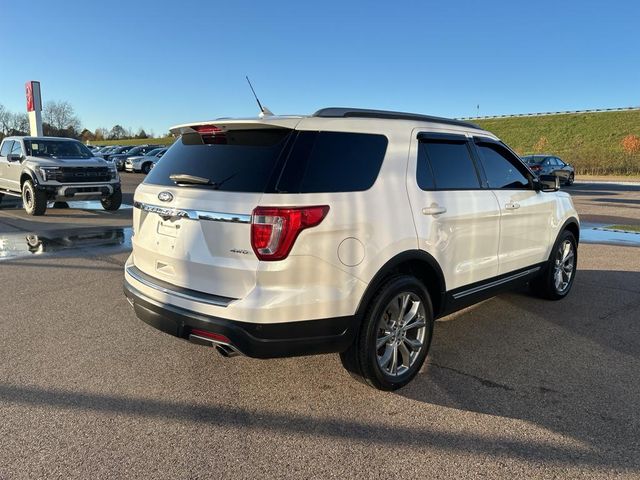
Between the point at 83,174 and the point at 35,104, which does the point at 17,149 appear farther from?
the point at 35,104

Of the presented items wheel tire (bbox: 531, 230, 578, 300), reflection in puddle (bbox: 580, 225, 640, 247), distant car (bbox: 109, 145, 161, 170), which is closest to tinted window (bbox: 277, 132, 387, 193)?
wheel tire (bbox: 531, 230, 578, 300)

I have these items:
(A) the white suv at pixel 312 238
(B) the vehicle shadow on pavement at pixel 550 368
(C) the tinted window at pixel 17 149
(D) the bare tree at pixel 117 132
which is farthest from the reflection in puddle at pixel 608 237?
(D) the bare tree at pixel 117 132

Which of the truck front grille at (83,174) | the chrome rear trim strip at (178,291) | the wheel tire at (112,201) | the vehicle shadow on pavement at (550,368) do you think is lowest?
the vehicle shadow on pavement at (550,368)

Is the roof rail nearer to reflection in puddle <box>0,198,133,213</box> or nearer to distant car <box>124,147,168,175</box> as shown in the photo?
reflection in puddle <box>0,198,133,213</box>

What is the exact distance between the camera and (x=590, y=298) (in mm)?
5898

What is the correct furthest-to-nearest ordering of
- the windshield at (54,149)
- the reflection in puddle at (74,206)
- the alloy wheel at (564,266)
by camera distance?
1. the reflection in puddle at (74,206)
2. the windshield at (54,149)
3. the alloy wheel at (564,266)

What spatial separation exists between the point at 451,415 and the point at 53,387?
272 centimetres

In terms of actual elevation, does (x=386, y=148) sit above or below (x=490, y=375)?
above

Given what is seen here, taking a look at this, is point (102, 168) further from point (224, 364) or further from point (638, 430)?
point (638, 430)

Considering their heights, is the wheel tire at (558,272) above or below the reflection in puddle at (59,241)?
above

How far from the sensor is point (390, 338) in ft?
11.6

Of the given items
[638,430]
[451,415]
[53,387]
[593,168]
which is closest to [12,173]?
[53,387]

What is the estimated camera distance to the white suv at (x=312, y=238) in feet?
9.75

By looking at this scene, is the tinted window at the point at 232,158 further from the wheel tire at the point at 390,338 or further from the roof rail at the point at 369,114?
the wheel tire at the point at 390,338
